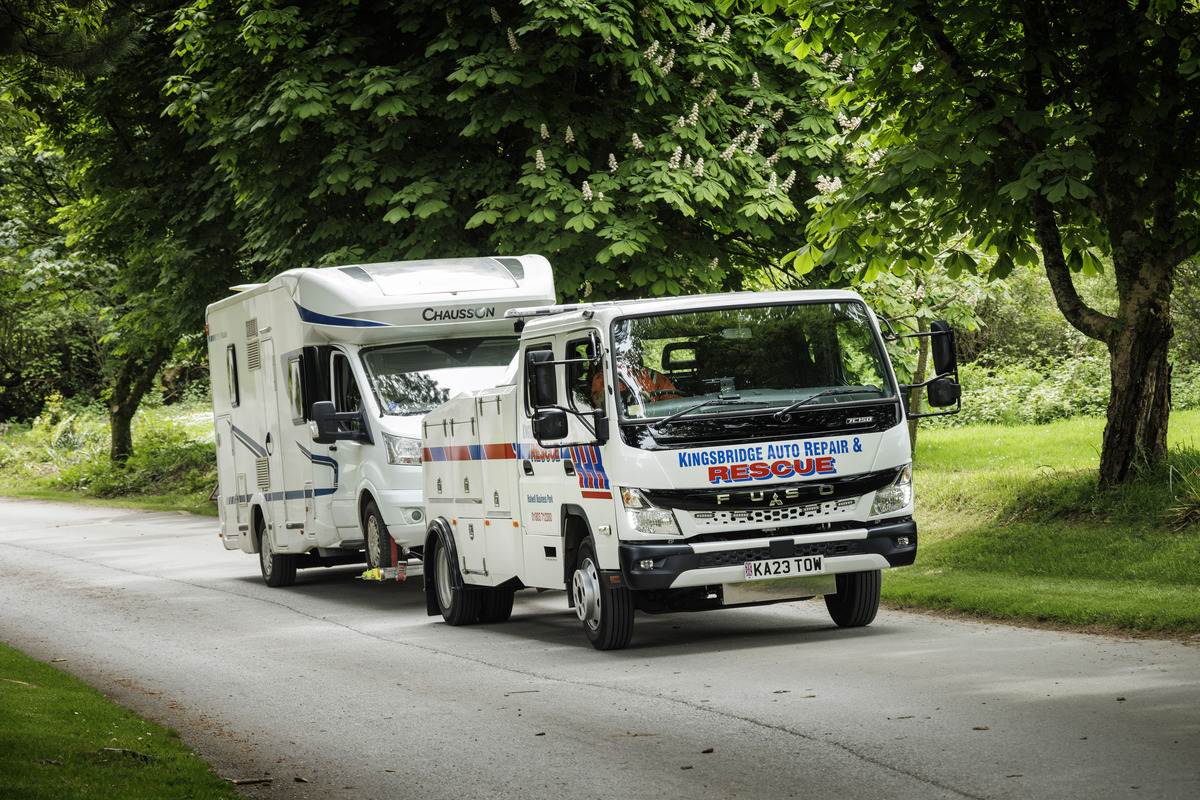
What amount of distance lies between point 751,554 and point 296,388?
23.2 feet

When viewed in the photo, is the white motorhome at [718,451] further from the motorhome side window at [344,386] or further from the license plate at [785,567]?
the motorhome side window at [344,386]

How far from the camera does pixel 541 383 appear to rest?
35.2ft

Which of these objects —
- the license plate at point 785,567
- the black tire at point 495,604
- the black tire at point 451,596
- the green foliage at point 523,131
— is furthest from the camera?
the green foliage at point 523,131

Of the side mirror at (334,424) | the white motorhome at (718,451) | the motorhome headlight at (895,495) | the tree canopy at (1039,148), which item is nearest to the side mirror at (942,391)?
the white motorhome at (718,451)

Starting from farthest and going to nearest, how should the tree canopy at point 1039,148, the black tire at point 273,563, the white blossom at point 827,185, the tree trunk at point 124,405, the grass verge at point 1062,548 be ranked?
1. the tree trunk at point 124,405
2. the white blossom at point 827,185
3. the black tire at point 273,563
4. the tree canopy at point 1039,148
5. the grass verge at point 1062,548

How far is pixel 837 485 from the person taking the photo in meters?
10.3

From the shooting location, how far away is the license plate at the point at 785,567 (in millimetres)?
10109

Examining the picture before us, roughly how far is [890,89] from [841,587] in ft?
20.3

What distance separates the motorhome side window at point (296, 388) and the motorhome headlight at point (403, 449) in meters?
1.24

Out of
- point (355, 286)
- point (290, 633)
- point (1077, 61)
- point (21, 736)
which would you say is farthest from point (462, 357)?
point (21, 736)

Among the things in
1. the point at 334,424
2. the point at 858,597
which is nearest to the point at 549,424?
the point at 858,597

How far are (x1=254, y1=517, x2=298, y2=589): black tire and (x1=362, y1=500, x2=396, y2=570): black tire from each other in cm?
194

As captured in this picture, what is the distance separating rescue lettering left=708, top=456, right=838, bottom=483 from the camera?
1006cm

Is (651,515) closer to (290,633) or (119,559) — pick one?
(290,633)
